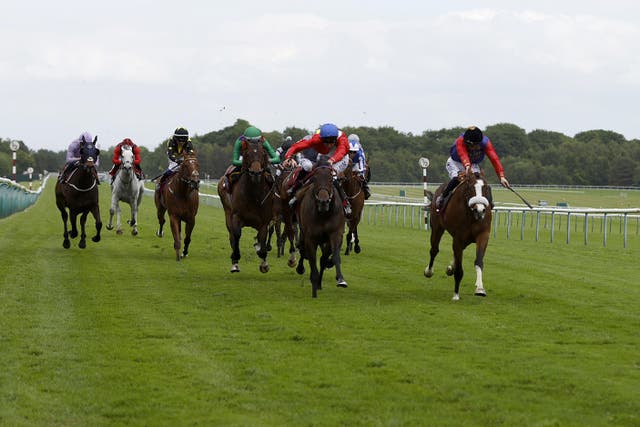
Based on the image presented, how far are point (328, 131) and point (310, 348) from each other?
525 cm

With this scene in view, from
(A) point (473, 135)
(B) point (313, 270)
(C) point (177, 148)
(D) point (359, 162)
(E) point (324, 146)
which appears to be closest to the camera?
(B) point (313, 270)

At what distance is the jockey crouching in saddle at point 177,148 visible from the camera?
1948 centimetres

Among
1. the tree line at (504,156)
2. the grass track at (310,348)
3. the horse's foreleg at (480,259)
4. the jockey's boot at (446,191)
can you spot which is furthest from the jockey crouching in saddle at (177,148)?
the tree line at (504,156)

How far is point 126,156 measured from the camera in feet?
75.3

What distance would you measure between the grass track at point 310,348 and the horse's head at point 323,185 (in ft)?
3.42

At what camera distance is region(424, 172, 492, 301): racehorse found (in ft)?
42.4

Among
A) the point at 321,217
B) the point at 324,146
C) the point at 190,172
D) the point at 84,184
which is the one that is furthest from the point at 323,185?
the point at 84,184

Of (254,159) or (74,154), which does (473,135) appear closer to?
(254,159)

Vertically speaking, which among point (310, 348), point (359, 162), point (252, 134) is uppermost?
point (252, 134)

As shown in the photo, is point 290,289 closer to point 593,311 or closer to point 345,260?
point 593,311

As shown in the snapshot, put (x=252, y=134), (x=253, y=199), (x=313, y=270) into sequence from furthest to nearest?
1. (x=253, y=199)
2. (x=252, y=134)
3. (x=313, y=270)

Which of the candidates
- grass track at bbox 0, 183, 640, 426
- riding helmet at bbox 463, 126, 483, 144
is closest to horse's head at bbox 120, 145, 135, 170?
grass track at bbox 0, 183, 640, 426

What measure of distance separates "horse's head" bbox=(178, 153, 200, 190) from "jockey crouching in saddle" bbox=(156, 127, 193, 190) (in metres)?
0.86

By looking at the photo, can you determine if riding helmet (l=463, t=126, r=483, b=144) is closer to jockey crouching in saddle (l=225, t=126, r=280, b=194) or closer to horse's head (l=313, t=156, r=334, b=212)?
horse's head (l=313, t=156, r=334, b=212)
